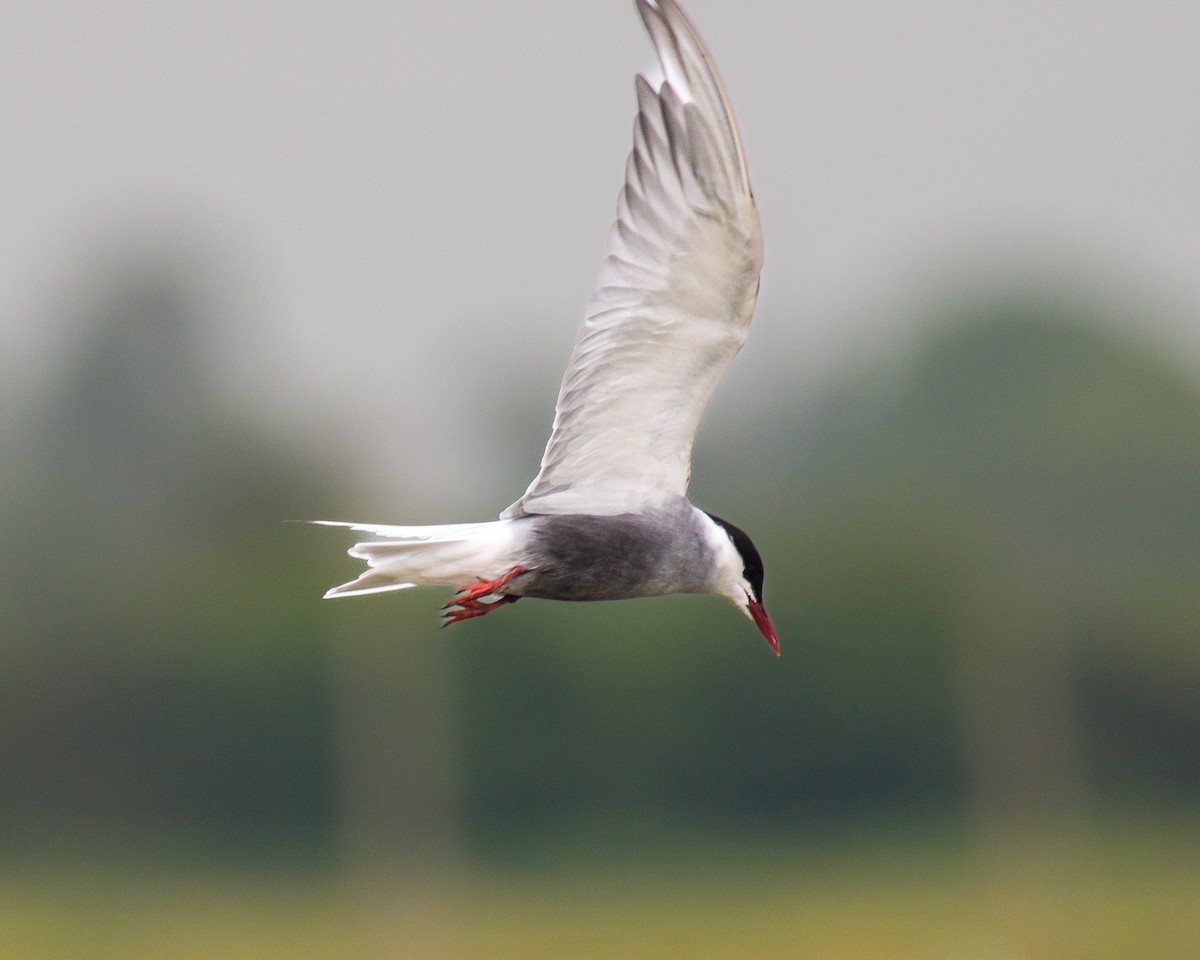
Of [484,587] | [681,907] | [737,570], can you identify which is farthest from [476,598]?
[681,907]

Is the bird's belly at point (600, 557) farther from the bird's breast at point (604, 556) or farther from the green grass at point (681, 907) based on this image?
the green grass at point (681, 907)

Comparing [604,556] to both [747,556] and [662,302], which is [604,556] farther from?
[662,302]

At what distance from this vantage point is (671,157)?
7902mm

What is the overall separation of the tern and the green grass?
15332 millimetres

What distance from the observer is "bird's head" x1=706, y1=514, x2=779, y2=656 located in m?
8.63

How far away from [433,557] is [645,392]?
0.94 metres

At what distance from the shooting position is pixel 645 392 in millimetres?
8273

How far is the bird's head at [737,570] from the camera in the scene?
863 centimetres

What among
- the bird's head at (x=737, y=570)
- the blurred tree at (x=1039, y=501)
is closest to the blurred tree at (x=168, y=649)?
the blurred tree at (x=1039, y=501)

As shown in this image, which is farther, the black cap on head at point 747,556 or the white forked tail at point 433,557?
the black cap on head at point 747,556

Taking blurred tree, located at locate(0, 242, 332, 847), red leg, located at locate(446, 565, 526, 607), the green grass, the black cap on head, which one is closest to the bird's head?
the black cap on head

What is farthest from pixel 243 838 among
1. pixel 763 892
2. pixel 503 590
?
pixel 503 590

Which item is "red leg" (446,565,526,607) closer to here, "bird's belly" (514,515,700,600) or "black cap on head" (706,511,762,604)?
"bird's belly" (514,515,700,600)

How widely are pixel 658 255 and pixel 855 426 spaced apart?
131 ft
